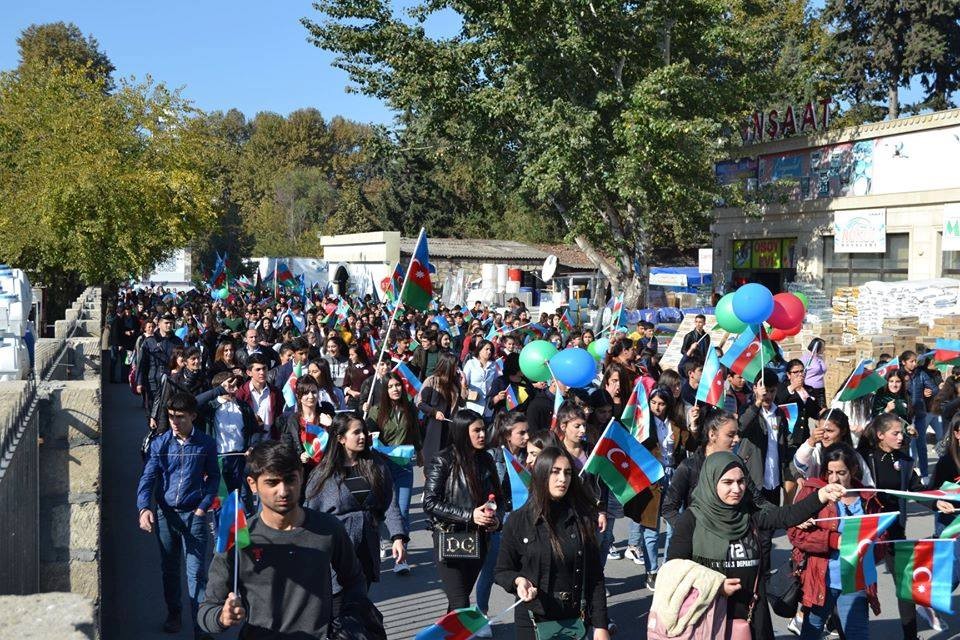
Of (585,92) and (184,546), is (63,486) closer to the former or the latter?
(184,546)

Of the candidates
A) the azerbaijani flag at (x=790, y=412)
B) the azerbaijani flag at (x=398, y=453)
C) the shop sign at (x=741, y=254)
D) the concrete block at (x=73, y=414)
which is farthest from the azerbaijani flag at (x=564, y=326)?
the concrete block at (x=73, y=414)

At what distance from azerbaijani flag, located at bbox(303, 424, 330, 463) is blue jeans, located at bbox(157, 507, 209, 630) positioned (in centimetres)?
101

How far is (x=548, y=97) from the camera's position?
1121 inches

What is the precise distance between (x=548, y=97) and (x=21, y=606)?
88.0ft

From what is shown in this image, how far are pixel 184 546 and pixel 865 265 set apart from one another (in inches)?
1066

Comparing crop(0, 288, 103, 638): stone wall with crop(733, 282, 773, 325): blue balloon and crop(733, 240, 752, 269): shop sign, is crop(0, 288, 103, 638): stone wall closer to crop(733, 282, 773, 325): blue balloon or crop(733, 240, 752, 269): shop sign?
crop(733, 282, 773, 325): blue balloon

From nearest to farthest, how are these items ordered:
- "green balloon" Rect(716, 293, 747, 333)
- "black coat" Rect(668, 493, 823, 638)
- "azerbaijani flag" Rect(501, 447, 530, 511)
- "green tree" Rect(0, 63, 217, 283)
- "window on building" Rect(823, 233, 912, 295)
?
1. "black coat" Rect(668, 493, 823, 638)
2. "azerbaijani flag" Rect(501, 447, 530, 511)
3. "green balloon" Rect(716, 293, 747, 333)
4. "green tree" Rect(0, 63, 217, 283)
5. "window on building" Rect(823, 233, 912, 295)

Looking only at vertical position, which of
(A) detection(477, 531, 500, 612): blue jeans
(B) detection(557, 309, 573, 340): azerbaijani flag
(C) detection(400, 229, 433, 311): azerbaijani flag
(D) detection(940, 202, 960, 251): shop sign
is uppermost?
(D) detection(940, 202, 960, 251): shop sign

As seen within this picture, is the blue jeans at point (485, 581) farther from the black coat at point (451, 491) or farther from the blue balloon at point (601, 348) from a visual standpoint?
the blue balloon at point (601, 348)

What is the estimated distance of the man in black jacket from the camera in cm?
1360

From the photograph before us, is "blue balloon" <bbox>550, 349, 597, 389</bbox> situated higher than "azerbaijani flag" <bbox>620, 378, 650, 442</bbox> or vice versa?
"blue balloon" <bbox>550, 349, 597, 389</bbox>

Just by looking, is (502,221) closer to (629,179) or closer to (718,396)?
(629,179)

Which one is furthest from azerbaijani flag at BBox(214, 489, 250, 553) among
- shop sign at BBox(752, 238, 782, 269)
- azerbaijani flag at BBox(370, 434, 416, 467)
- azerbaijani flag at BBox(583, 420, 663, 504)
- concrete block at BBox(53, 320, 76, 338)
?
shop sign at BBox(752, 238, 782, 269)

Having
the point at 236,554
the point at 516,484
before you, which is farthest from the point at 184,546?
the point at 236,554
